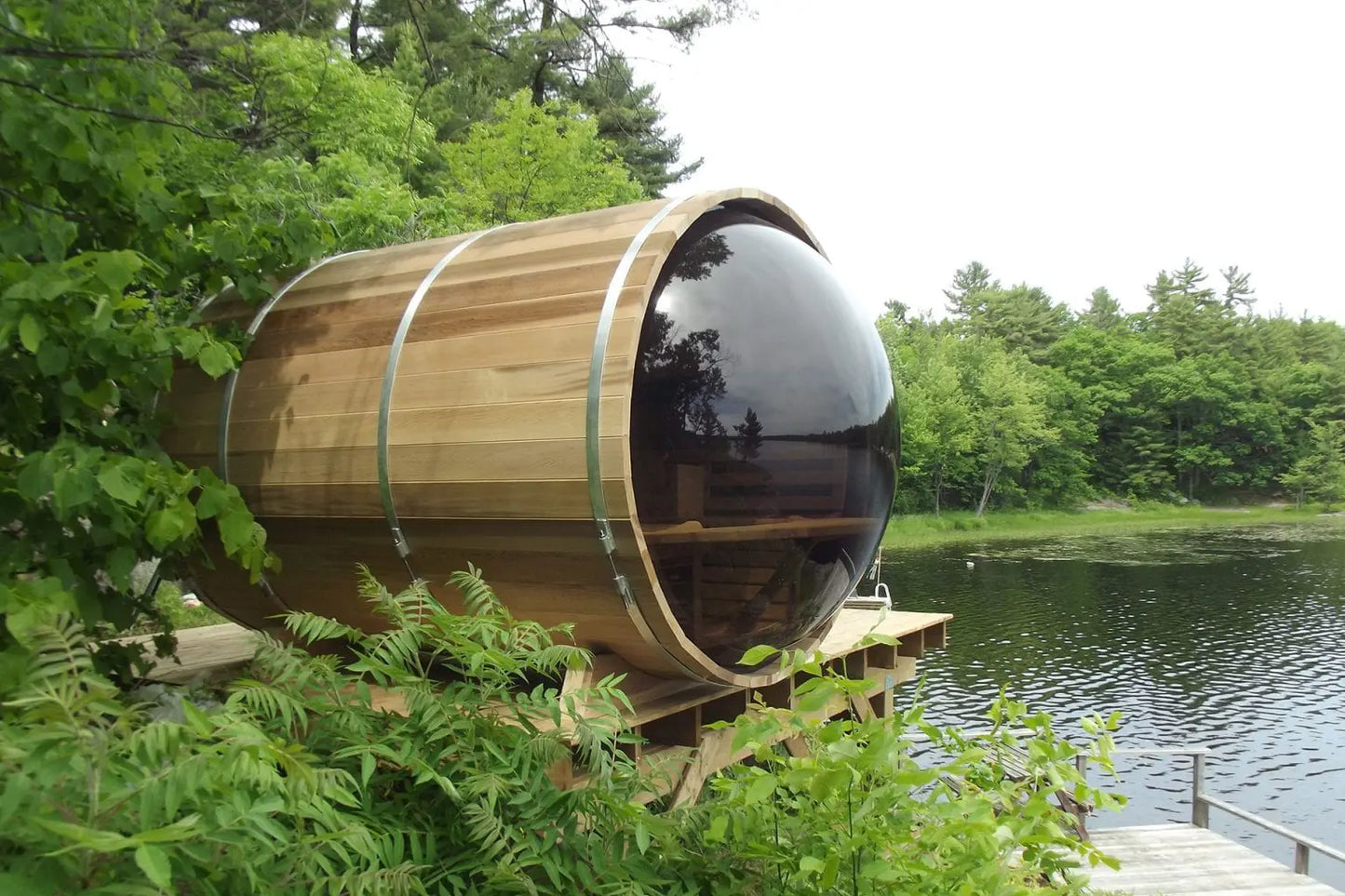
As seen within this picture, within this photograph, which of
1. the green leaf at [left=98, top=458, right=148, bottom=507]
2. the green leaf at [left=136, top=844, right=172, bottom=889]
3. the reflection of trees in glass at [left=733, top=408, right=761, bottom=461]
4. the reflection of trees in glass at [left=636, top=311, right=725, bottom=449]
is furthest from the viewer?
the reflection of trees in glass at [left=733, top=408, right=761, bottom=461]

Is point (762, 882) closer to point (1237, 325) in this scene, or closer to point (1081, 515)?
point (1081, 515)

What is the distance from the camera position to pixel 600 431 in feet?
9.97

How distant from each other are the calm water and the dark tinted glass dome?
1405cm

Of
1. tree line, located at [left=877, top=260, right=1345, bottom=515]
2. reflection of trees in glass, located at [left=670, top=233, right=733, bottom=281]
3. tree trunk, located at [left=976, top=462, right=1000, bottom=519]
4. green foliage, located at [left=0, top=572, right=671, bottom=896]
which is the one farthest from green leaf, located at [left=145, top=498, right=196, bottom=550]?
tree trunk, located at [left=976, top=462, right=1000, bottom=519]

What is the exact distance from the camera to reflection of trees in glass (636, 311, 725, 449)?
124 inches

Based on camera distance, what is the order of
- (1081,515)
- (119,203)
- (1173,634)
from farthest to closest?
1. (1081,515)
2. (1173,634)
3. (119,203)

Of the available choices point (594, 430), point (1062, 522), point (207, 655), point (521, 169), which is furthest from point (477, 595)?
point (1062, 522)

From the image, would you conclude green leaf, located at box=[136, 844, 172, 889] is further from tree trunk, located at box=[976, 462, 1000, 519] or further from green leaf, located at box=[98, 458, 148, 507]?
tree trunk, located at box=[976, 462, 1000, 519]

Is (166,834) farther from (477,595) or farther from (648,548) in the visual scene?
(648,548)

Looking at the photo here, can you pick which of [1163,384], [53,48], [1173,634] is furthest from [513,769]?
[1163,384]

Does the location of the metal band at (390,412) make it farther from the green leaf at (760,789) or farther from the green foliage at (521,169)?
the green foliage at (521,169)

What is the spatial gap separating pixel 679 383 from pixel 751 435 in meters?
0.32

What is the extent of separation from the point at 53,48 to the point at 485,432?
68.1 inches

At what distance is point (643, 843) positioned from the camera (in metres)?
2.42
